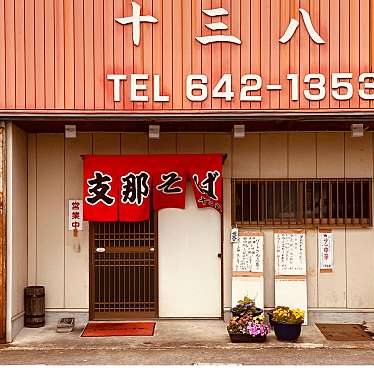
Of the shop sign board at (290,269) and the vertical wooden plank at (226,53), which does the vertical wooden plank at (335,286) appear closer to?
the shop sign board at (290,269)

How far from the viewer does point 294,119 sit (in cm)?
953

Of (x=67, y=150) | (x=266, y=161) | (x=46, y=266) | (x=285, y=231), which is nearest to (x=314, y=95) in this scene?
(x=266, y=161)

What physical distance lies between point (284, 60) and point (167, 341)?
5285mm

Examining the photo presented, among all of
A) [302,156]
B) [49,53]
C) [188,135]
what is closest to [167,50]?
[49,53]

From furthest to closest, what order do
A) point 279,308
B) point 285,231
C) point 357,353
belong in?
point 285,231 < point 279,308 < point 357,353

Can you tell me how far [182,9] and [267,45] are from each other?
1564 mm

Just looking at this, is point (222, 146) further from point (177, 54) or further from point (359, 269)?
point (359, 269)

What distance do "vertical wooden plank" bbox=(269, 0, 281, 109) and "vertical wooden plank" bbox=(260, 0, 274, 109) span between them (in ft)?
0.17

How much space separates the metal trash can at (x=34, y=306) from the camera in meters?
10.7

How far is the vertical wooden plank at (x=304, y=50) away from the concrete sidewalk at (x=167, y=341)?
4124 millimetres

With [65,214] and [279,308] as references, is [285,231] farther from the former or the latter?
[65,214]

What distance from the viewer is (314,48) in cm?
934

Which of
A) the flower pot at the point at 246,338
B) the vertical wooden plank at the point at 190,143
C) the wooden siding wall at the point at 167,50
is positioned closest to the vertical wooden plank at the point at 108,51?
the wooden siding wall at the point at 167,50

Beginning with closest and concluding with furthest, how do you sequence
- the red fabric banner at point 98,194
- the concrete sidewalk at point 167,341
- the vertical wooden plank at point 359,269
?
the concrete sidewalk at point 167,341
the red fabric banner at point 98,194
the vertical wooden plank at point 359,269
